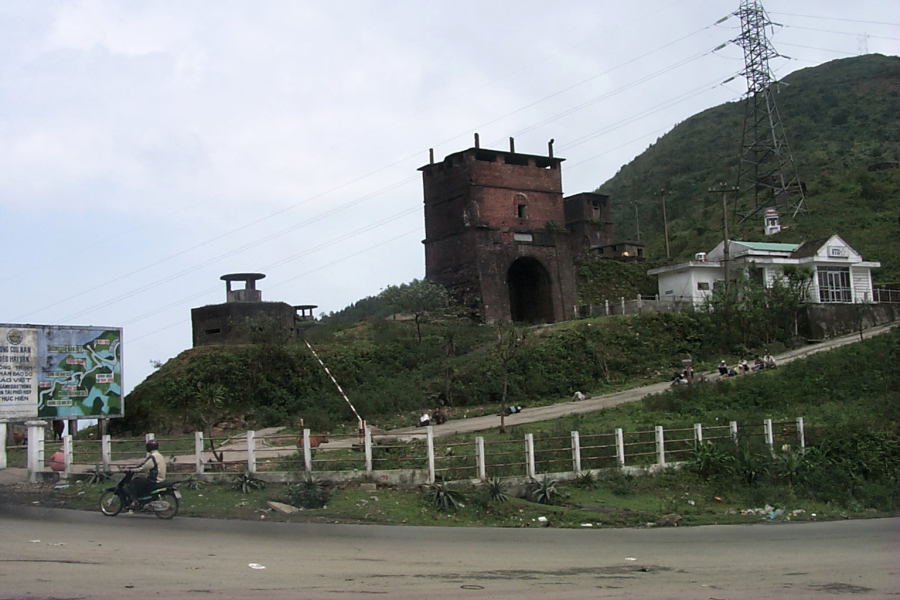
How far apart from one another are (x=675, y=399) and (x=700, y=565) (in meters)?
17.3

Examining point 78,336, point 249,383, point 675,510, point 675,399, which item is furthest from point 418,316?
point 675,510

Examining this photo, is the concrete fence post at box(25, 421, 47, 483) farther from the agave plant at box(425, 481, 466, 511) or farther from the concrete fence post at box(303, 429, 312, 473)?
the agave plant at box(425, 481, 466, 511)

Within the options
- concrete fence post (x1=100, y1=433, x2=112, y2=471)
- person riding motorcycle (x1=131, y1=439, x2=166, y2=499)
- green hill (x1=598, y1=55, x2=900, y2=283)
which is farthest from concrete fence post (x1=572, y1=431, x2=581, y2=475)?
green hill (x1=598, y1=55, x2=900, y2=283)

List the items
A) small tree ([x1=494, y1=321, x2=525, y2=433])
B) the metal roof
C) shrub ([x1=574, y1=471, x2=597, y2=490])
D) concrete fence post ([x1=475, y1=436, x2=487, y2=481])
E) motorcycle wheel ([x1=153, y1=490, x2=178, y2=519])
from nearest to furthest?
1. motorcycle wheel ([x1=153, y1=490, x2=178, y2=519])
2. concrete fence post ([x1=475, y1=436, x2=487, y2=481])
3. shrub ([x1=574, y1=471, x2=597, y2=490])
4. small tree ([x1=494, y1=321, x2=525, y2=433])
5. the metal roof

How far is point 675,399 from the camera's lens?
2762 centimetres

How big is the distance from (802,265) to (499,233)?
18.0m

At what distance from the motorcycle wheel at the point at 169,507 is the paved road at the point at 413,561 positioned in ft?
0.73

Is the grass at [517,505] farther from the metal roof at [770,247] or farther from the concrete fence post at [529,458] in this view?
the metal roof at [770,247]

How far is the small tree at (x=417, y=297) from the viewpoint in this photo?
38.8 meters

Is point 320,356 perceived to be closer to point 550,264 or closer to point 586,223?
point 550,264

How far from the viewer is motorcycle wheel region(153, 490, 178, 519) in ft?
44.8

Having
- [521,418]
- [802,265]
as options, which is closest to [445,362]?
[521,418]

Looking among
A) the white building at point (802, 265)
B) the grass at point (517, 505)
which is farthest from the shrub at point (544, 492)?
the white building at point (802, 265)

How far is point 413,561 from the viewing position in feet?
34.4
